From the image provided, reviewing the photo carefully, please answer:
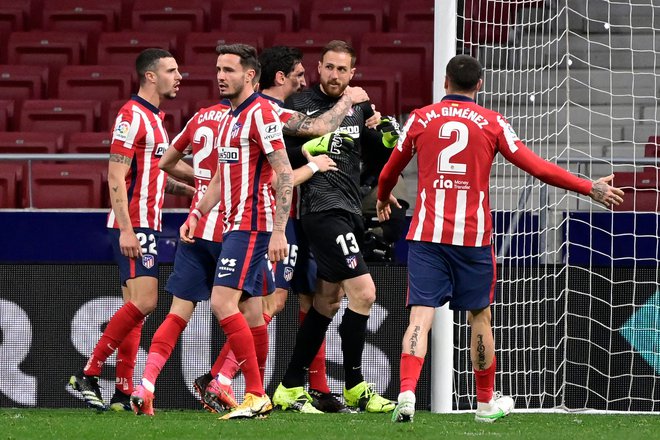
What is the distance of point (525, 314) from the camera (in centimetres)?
770

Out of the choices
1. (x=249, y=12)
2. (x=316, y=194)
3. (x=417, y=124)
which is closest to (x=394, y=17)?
(x=249, y=12)

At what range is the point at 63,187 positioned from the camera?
10234 millimetres

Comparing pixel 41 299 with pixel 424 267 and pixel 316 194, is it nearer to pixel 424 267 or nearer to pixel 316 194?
pixel 316 194

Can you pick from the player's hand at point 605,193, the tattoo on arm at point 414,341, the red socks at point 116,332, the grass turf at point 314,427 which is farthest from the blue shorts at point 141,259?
the player's hand at point 605,193

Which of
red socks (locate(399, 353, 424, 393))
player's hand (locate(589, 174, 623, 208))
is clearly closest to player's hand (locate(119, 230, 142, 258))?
red socks (locate(399, 353, 424, 393))

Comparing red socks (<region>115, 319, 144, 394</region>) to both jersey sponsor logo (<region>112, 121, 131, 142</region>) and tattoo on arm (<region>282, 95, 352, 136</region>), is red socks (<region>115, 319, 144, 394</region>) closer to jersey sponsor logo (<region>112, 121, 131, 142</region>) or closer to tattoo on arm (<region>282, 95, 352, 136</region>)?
jersey sponsor logo (<region>112, 121, 131, 142</region>)

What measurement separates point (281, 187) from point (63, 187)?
469cm

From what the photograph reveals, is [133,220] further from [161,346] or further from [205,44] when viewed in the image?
[205,44]

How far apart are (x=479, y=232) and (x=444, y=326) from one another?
142 centimetres

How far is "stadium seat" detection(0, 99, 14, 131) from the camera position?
1156 cm

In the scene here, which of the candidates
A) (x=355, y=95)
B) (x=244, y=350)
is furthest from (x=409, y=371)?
(x=355, y=95)


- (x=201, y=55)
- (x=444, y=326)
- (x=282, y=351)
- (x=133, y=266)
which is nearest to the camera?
(x=133, y=266)

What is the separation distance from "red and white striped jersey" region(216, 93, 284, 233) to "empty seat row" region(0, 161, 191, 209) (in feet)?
13.1

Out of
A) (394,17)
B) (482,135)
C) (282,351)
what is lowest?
(282,351)
